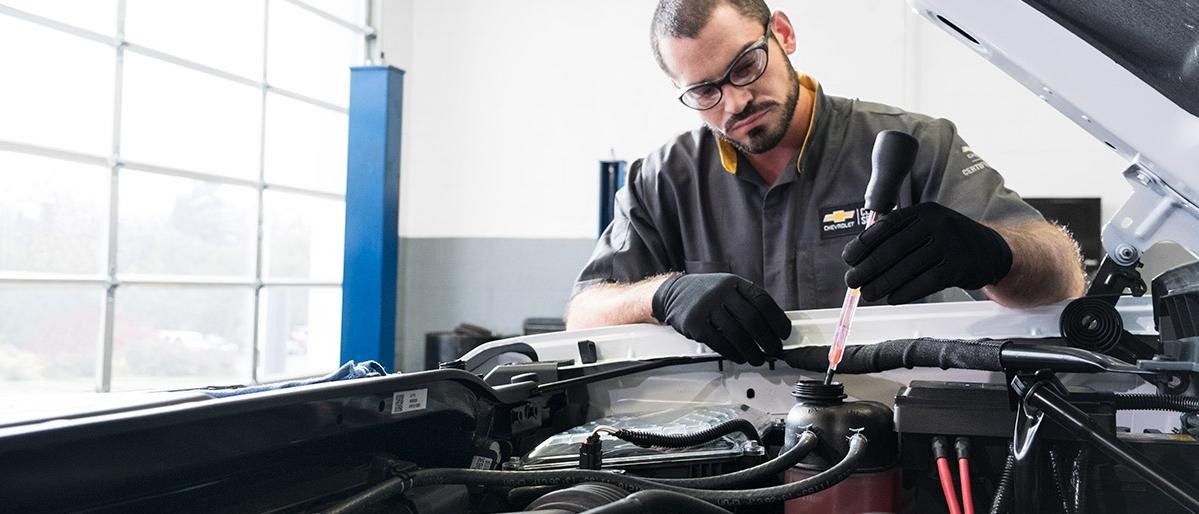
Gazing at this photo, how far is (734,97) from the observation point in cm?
179

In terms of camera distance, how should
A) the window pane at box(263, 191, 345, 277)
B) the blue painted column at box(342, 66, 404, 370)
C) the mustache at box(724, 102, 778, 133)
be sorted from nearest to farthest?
the mustache at box(724, 102, 778, 133) < the blue painted column at box(342, 66, 404, 370) < the window pane at box(263, 191, 345, 277)

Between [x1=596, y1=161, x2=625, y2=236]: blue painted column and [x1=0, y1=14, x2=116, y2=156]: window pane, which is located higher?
[x1=0, y1=14, x2=116, y2=156]: window pane

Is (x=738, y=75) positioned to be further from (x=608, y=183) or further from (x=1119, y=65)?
(x=608, y=183)

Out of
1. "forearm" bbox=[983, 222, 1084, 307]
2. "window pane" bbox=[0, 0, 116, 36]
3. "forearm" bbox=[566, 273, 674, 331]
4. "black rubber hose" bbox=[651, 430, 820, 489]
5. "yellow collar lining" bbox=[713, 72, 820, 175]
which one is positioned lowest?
"black rubber hose" bbox=[651, 430, 820, 489]

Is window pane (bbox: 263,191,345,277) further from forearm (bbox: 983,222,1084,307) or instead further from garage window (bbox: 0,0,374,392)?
forearm (bbox: 983,222,1084,307)

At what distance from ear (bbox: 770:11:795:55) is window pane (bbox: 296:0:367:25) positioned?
185 inches

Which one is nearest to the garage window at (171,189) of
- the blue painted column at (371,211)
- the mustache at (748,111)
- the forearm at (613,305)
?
the blue painted column at (371,211)

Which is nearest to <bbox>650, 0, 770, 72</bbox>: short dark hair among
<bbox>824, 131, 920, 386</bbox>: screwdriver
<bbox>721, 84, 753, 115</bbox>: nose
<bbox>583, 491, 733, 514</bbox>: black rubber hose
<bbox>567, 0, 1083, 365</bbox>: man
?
<bbox>567, 0, 1083, 365</bbox>: man

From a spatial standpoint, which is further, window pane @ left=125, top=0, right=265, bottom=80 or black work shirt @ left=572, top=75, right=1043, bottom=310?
window pane @ left=125, top=0, right=265, bottom=80

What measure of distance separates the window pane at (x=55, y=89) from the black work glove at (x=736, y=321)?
155 inches

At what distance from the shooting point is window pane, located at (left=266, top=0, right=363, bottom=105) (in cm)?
562

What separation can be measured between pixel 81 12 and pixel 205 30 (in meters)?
0.79

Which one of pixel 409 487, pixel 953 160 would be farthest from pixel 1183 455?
pixel 953 160

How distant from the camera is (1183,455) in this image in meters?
0.82
